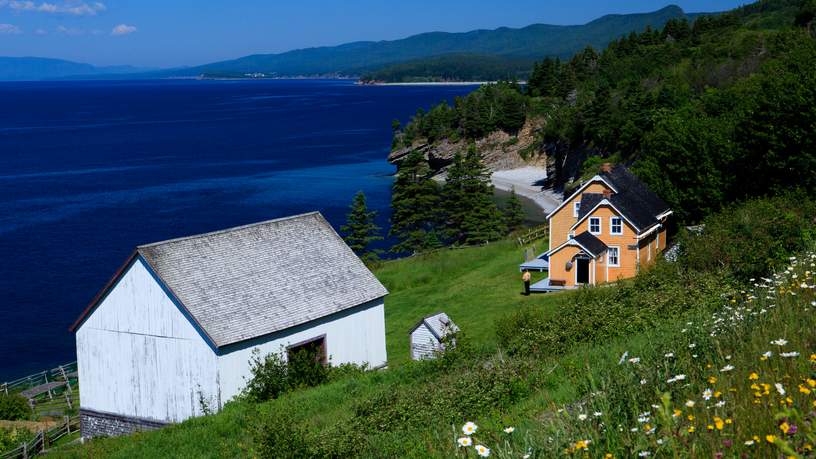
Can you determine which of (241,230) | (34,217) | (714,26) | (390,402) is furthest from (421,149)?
(390,402)

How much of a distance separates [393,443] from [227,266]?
54.9 ft

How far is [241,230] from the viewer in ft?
97.8

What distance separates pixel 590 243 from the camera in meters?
43.5

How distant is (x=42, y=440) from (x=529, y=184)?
291ft

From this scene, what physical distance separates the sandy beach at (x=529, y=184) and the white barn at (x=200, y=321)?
63.5m

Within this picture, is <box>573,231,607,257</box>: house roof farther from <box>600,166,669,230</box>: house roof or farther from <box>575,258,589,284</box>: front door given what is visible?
<box>600,166,669,230</box>: house roof

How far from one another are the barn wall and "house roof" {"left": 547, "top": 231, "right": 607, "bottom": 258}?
1525cm

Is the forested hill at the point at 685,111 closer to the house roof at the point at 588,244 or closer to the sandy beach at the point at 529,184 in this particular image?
the sandy beach at the point at 529,184

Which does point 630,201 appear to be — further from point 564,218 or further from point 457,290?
point 457,290

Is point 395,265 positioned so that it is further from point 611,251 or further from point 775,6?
point 775,6

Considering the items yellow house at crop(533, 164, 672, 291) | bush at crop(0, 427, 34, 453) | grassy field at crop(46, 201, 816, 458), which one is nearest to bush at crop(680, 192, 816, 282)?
grassy field at crop(46, 201, 816, 458)

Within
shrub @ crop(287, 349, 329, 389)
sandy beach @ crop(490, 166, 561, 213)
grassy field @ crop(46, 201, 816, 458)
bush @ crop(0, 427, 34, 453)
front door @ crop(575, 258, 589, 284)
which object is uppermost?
grassy field @ crop(46, 201, 816, 458)

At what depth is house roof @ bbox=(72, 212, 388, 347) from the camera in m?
26.6

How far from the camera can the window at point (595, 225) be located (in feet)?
145
